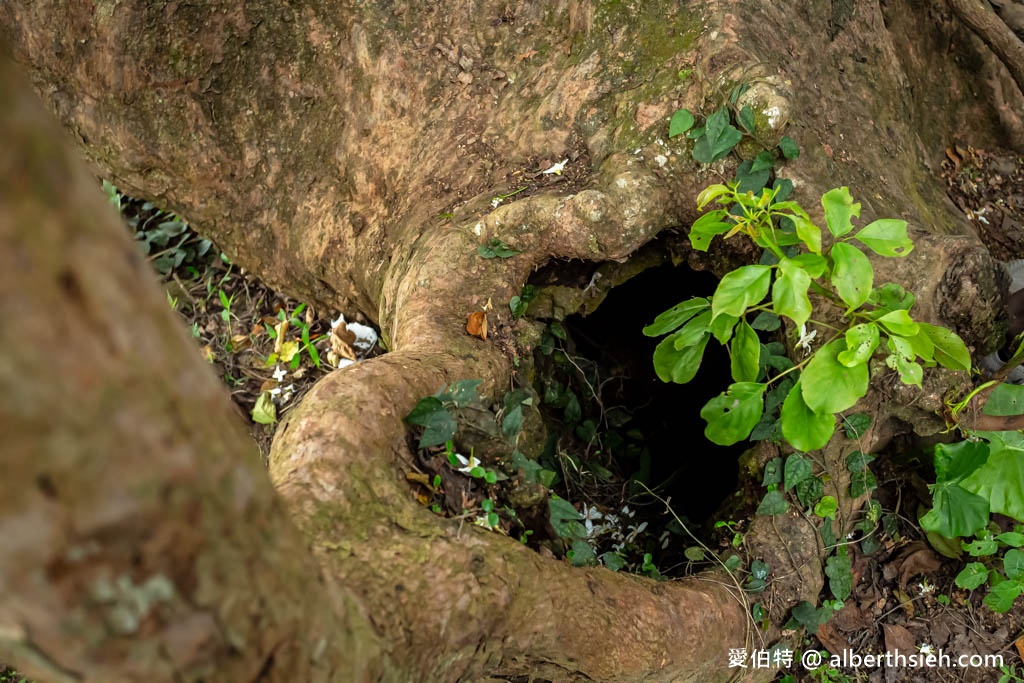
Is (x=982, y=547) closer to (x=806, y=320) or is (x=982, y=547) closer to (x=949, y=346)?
(x=949, y=346)

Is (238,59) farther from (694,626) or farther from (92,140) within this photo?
(694,626)

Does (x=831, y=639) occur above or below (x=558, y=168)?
below

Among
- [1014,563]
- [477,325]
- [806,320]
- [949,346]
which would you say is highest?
[477,325]

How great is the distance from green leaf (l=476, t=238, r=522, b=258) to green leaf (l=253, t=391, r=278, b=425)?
5.03ft

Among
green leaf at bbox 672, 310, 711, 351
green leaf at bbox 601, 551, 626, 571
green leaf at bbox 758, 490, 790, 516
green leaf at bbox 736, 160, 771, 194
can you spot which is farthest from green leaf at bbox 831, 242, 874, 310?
green leaf at bbox 601, 551, 626, 571

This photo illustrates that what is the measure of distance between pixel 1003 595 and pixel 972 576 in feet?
0.39

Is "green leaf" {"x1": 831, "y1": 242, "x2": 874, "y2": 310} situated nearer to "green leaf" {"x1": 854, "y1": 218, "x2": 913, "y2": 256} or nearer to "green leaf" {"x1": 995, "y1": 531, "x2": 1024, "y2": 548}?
"green leaf" {"x1": 854, "y1": 218, "x2": 913, "y2": 256}

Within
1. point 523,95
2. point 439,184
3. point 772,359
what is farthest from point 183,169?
point 772,359

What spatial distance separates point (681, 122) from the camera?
95.1 inches

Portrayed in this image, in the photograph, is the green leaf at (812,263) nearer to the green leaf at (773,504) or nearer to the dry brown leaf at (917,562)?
the green leaf at (773,504)

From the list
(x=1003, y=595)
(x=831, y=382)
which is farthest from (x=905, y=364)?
(x=1003, y=595)

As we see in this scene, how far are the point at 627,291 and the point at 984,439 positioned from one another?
Answer: 5.51 feet

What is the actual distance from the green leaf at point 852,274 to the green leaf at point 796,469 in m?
0.82

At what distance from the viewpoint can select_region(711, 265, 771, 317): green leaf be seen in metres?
1.92
